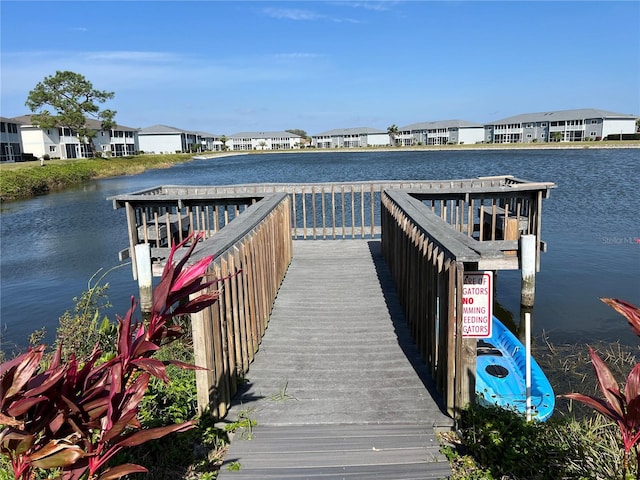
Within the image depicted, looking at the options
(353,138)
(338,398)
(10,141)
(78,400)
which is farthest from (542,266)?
(353,138)

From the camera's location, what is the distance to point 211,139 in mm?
162000

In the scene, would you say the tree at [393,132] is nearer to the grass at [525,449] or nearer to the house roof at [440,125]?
the house roof at [440,125]

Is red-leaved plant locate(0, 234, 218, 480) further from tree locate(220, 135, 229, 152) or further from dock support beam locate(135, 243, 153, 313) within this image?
tree locate(220, 135, 229, 152)

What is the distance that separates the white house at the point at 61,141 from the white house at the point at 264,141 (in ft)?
260

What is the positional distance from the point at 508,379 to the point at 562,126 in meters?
122

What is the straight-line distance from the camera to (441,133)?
140 meters

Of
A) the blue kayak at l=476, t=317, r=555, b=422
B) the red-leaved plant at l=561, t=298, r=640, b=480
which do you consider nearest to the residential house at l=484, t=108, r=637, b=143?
the blue kayak at l=476, t=317, r=555, b=422

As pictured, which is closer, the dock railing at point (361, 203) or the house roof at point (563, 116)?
the dock railing at point (361, 203)

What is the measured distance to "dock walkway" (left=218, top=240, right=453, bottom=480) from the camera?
12.3 feet

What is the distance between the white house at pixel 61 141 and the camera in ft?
221

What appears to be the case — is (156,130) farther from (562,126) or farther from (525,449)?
(525,449)

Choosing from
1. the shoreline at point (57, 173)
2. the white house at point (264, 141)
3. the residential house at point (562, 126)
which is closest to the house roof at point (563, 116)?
the residential house at point (562, 126)

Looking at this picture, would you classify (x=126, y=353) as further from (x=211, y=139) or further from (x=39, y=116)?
(x=211, y=139)

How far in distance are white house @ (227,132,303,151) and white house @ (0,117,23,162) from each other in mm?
106387
